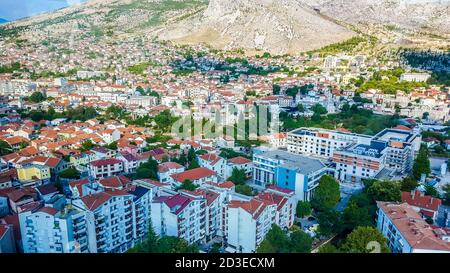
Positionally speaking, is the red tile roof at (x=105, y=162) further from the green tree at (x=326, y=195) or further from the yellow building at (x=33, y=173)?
the green tree at (x=326, y=195)

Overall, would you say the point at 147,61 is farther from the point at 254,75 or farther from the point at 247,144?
the point at 247,144

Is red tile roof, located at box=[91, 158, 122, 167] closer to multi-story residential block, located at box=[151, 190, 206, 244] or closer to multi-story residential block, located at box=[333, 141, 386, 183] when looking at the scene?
multi-story residential block, located at box=[151, 190, 206, 244]

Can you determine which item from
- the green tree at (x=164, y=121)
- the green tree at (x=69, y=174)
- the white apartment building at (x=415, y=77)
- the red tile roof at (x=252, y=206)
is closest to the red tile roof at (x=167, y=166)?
the green tree at (x=69, y=174)

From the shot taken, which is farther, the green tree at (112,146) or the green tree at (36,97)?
the green tree at (36,97)

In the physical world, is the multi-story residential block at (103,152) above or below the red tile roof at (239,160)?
above

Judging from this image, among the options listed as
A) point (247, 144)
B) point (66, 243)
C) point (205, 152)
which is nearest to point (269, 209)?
point (66, 243)
